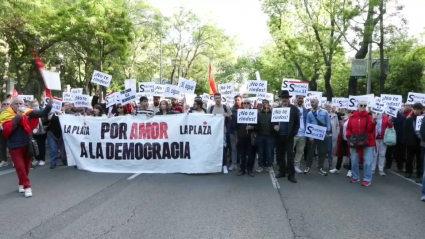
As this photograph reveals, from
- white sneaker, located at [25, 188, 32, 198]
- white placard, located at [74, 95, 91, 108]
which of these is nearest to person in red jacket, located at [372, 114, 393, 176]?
white sneaker, located at [25, 188, 32, 198]

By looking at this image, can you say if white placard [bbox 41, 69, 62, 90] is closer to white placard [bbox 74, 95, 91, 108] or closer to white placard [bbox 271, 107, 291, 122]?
white placard [bbox 74, 95, 91, 108]

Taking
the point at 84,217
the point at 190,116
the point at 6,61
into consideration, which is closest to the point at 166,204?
the point at 84,217

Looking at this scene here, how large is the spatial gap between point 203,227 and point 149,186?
9.66 ft

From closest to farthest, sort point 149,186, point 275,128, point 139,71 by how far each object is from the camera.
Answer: point 149,186
point 275,128
point 139,71

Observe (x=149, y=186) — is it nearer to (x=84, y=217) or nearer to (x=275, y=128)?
(x=84, y=217)

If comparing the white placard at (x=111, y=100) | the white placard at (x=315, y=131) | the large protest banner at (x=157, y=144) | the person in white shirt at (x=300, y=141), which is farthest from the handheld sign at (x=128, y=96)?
the white placard at (x=315, y=131)

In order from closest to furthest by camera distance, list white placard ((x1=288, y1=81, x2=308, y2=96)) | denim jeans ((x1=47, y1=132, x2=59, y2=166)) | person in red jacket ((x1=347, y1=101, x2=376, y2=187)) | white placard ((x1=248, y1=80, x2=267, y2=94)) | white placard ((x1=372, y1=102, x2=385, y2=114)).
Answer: person in red jacket ((x1=347, y1=101, x2=376, y2=187)), white placard ((x1=372, y1=102, x2=385, y2=114)), denim jeans ((x1=47, y1=132, x2=59, y2=166)), white placard ((x1=288, y1=81, x2=308, y2=96)), white placard ((x1=248, y1=80, x2=267, y2=94))

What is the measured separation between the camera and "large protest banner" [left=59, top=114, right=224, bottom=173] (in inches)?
389

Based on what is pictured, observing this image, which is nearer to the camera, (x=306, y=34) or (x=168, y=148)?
(x=168, y=148)

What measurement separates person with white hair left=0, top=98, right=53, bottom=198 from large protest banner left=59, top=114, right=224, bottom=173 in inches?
101

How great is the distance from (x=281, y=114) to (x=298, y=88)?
6.53 ft

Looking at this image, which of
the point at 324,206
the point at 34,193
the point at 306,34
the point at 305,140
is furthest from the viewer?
the point at 306,34

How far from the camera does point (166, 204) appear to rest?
6855 mm

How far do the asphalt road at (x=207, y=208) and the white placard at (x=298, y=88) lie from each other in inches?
98.3
